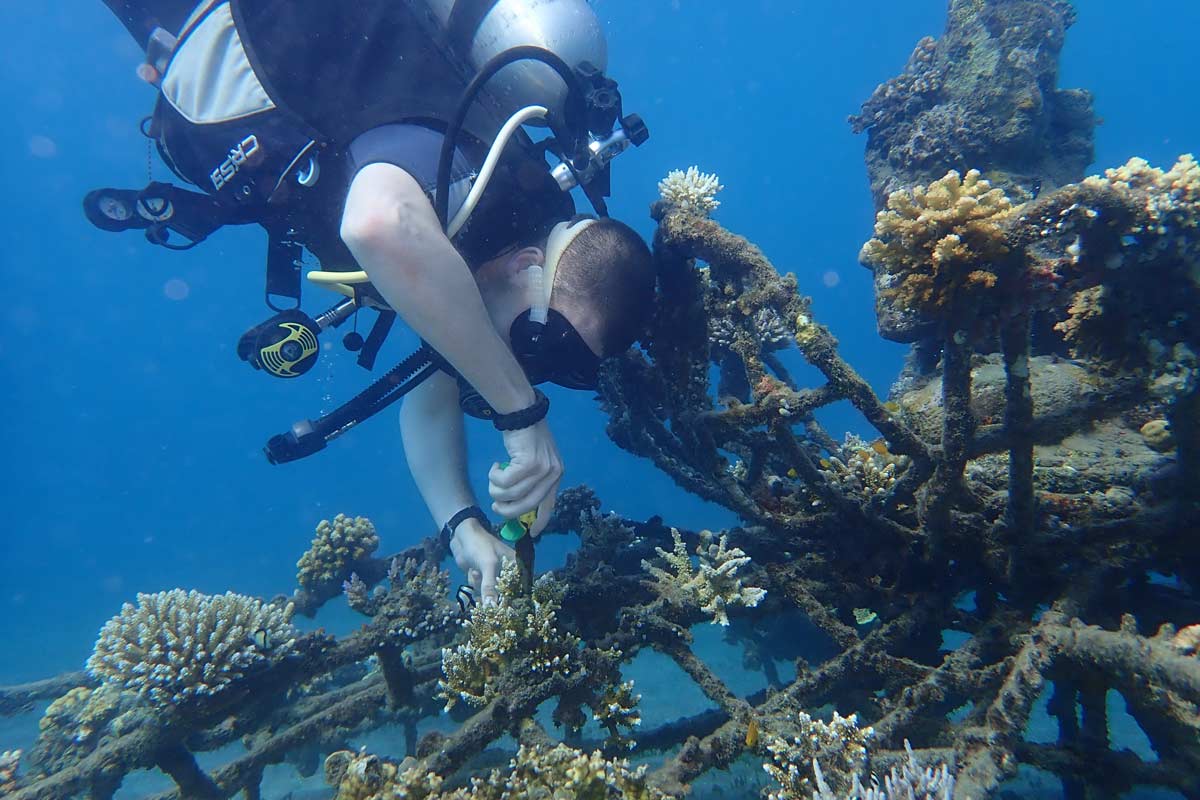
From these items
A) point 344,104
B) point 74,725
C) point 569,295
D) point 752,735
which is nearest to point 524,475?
point 569,295

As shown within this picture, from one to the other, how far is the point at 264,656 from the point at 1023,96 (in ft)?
33.5

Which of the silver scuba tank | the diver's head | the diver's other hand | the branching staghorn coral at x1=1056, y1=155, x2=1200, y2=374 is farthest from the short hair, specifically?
the branching staghorn coral at x1=1056, y1=155, x2=1200, y2=374

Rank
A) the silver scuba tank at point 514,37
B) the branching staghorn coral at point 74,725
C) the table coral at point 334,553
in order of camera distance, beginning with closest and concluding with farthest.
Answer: the silver scuba tank at point 514,37 → the branching staghorn coral at point 74,725 → the table coral at point 334,553

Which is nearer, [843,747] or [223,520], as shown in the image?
[843,747]

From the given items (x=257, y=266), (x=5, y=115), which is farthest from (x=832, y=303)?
(x=5, y=115)

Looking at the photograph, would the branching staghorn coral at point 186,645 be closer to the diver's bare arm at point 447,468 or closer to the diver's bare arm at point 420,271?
the diver's bare arm at point 447,468

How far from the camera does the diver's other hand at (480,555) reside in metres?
3.62

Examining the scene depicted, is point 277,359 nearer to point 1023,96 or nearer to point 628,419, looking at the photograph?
point 628,419

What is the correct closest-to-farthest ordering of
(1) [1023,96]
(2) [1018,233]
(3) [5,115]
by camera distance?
(2) [1018,233] < (1) [1023,96] < (3) [5,115]

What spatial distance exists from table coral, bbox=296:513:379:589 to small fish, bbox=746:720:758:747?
5281 mm

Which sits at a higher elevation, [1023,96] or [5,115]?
[5,115]

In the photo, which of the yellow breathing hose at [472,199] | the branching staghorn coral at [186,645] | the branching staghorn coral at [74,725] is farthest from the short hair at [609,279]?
the branching staghorn coral at [74,725]

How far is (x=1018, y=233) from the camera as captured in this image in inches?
88.9

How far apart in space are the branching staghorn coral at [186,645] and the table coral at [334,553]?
2.53m
